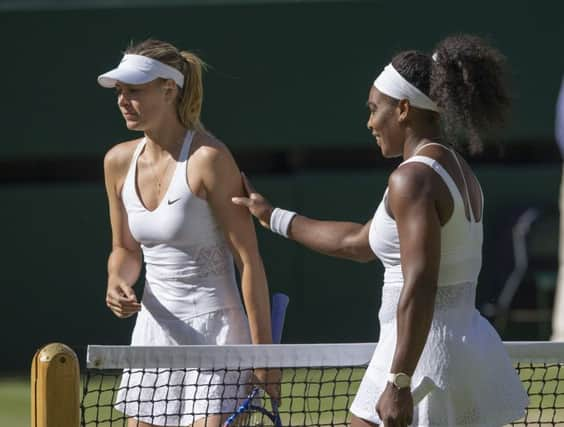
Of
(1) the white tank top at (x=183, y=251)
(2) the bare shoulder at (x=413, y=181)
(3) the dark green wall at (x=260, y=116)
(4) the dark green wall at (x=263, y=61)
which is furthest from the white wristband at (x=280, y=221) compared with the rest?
(4) the dark green wall at (x=263, y=61)

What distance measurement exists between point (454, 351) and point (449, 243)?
0.87 ft

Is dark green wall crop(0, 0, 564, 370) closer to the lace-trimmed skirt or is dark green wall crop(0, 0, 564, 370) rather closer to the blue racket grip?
the blue racket grip

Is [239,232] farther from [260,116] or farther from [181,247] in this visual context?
[260,116]

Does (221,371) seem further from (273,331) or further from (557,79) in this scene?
(557,79)

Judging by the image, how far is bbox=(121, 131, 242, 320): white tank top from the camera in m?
4.09

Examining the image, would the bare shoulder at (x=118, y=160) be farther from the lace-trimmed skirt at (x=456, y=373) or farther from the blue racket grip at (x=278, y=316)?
the lace-trimmed skirt at (x=456, y=373)

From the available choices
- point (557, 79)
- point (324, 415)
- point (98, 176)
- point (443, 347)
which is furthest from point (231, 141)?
point (443, 347)

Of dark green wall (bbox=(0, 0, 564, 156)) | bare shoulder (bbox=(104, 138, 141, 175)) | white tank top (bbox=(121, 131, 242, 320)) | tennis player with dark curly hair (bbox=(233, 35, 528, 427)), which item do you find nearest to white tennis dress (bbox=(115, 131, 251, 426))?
white tank top (bbox=(121, 131, 242, 320))

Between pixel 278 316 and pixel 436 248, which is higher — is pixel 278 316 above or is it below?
below

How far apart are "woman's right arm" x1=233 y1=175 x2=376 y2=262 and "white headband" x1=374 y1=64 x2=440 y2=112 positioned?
0.50 m

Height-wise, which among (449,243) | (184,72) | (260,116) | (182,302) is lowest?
(260,116)

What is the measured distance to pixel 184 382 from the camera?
4.12 m

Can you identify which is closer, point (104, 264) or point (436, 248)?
point (436, 248)

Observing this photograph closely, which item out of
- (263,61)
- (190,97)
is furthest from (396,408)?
(263,61)
